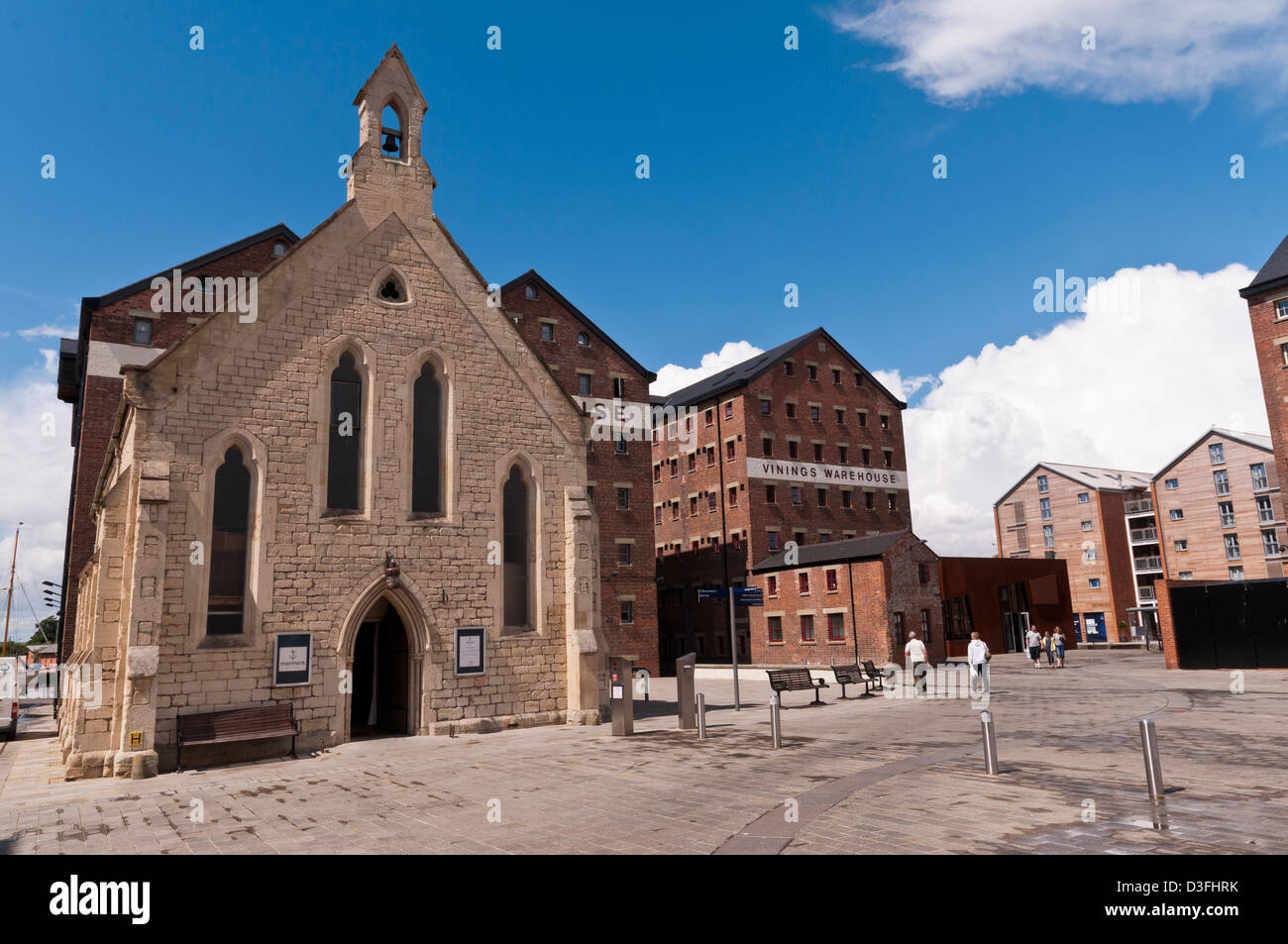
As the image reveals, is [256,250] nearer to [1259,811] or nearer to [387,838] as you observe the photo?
[387,838]

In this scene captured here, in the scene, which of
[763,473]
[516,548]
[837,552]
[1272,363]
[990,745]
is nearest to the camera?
[990,745]

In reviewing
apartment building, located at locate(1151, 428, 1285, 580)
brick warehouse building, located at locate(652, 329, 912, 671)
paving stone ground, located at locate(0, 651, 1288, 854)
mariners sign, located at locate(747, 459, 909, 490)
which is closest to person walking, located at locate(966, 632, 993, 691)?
paving stone ground, located at locate(0, 651, 1288, 854)

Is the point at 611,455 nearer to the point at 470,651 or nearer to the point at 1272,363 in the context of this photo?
the point at 470,651

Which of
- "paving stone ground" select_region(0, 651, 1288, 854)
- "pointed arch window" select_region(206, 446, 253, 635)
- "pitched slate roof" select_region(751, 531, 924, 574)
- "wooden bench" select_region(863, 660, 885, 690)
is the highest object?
"pitched slate roof" select_region(751, 531, 924, 574)

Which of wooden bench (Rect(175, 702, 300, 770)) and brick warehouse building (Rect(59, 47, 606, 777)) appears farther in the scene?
brick warehouse building (Rect(59, 47, 606, 777))

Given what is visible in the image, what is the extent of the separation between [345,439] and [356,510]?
1.56m

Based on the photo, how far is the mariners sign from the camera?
47906 mm

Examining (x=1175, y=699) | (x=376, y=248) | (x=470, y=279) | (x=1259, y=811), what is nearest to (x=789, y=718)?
(x=1175, y=699)

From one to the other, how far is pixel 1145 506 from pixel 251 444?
252ft

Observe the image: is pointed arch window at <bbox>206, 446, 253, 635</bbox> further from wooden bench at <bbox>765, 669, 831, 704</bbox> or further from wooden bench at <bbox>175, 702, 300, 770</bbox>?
wooden bench at <bbox>765, 669, 831, 704</bbox>

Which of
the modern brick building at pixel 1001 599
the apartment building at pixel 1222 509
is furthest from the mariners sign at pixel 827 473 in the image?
the apartment building at pixel 1222 509

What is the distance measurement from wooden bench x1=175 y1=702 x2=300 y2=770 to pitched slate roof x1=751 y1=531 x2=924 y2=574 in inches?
1148

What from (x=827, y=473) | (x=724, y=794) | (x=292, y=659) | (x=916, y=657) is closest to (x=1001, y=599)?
(x=827, y=473)

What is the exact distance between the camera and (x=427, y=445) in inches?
711
